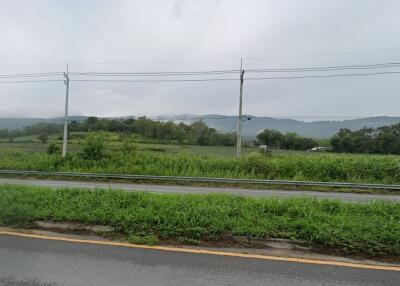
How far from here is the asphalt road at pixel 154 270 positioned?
12.3 ft

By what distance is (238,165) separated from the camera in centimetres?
1931

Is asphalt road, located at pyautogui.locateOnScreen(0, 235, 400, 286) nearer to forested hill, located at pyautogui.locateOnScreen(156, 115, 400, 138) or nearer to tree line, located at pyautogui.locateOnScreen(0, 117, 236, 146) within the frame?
forested hill, located at pyautogui.locateOnScreen(156, 115, 400, 138)

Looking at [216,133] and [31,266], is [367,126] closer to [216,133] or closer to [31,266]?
[216,133]

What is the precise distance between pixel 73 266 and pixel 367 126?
27.9 m

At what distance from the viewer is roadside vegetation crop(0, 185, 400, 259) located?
4.82m

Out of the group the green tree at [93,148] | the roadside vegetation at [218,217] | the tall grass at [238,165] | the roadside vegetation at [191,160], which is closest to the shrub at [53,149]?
the roadside vegetation at [191,160]

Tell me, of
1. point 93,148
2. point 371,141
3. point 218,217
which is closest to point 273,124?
point 371,141

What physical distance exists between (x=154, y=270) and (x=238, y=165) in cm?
1556

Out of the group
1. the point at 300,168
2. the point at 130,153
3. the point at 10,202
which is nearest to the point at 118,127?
the point at 130,153

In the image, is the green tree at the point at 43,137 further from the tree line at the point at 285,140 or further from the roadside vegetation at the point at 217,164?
the tree line at the point at 285,140

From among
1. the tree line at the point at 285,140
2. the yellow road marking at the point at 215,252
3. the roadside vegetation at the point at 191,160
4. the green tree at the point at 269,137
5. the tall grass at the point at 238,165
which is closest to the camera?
the yellow road marking at the point at 215,252

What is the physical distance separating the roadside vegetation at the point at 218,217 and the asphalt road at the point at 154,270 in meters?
0.61

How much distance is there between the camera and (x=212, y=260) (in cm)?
434

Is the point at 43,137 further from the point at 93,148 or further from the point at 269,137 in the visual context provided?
the point at 269,137
